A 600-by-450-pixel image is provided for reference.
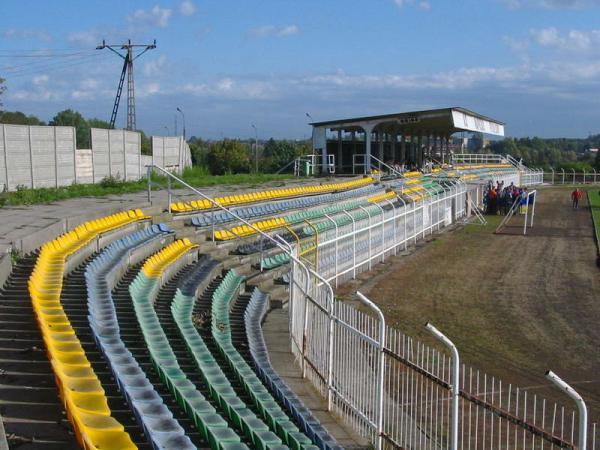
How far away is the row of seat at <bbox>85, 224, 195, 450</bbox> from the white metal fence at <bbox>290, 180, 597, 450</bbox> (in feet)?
7.09

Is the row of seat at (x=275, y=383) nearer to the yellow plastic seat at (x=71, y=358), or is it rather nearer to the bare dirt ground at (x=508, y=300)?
the yellow plastic seat at (x=71, y=358)

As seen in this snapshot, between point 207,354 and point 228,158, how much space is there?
48.8 metres

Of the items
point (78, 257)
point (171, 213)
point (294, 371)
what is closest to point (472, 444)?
point (294, 371)

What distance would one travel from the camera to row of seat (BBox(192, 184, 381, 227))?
56.1ft

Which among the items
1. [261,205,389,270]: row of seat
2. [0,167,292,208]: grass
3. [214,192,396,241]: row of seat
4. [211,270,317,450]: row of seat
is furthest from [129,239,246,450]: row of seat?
[0,167,292,208]: grass

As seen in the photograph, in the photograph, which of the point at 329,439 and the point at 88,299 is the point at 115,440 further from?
the point at 88,299

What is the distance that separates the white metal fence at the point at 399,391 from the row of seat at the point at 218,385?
129 centimetres

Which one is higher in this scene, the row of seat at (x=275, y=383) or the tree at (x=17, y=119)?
the tree at (x=17, y=119)

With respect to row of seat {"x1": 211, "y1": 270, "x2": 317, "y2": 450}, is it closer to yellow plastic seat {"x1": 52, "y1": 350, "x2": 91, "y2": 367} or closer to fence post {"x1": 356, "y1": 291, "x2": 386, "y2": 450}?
fence post {"x1": 356, "y1": 291, "x2": 386, "y2": 450}

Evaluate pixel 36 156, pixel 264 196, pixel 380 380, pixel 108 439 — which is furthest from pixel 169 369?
pixel 264 196

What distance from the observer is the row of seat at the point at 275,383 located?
686cm

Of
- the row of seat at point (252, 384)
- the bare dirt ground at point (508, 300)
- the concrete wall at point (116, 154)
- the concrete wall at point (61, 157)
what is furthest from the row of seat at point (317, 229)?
the concrete wall at point (116, 154)

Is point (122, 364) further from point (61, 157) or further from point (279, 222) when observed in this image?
point (61, 157)

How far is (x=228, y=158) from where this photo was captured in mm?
56562
